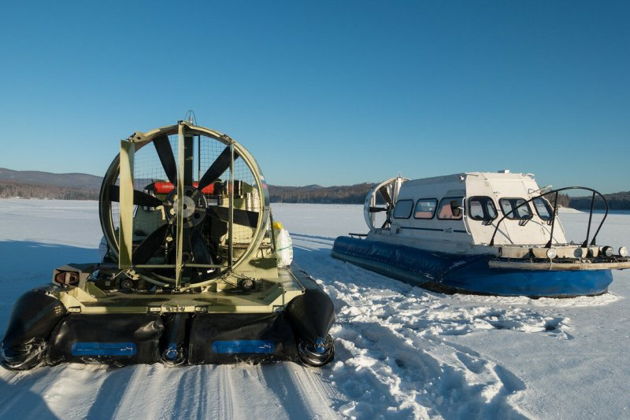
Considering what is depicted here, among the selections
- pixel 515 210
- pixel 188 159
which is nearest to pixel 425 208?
pixel 515 210

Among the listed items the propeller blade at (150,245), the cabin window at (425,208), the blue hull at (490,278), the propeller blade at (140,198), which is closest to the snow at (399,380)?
the blue hull at (490,278)

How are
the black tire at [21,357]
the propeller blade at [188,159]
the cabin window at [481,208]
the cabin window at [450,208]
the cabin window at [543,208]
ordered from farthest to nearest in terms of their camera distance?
1. the cabin window at [543,208]
2. the cabin window at [450,208]
3. the cabin window at [481,208]
4. the propeller blade at [188,159]
5. the black tire at [21,357]

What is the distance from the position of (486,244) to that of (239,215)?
4195 mm

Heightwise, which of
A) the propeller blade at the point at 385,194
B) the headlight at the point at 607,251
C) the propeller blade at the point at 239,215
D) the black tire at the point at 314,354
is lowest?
the black tire at the point at 314,354

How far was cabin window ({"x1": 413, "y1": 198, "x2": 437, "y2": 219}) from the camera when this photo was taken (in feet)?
27.3

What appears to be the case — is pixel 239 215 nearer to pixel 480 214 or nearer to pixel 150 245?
pixel 150 245

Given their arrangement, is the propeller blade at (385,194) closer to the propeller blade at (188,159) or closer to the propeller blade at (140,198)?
the propeller blade at (188,159)

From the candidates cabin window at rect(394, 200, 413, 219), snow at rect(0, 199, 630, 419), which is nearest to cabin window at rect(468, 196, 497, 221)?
cabin window at rect(394, 200, 413, 219)

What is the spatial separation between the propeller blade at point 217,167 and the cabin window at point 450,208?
14.4 feet

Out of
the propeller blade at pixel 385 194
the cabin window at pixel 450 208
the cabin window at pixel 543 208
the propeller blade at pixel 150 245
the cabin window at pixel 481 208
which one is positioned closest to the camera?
the propeller blade at pixel 150 245

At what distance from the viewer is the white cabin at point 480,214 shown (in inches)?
281

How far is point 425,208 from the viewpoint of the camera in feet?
28.2

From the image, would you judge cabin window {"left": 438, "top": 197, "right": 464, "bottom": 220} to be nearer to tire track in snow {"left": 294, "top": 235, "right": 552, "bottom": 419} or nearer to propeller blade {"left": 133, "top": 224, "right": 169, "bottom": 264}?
tire track in snow {"left": 294, "top": 235, "right": 552, "bottom": 419}

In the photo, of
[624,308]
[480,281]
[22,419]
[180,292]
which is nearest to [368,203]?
[480,281]
